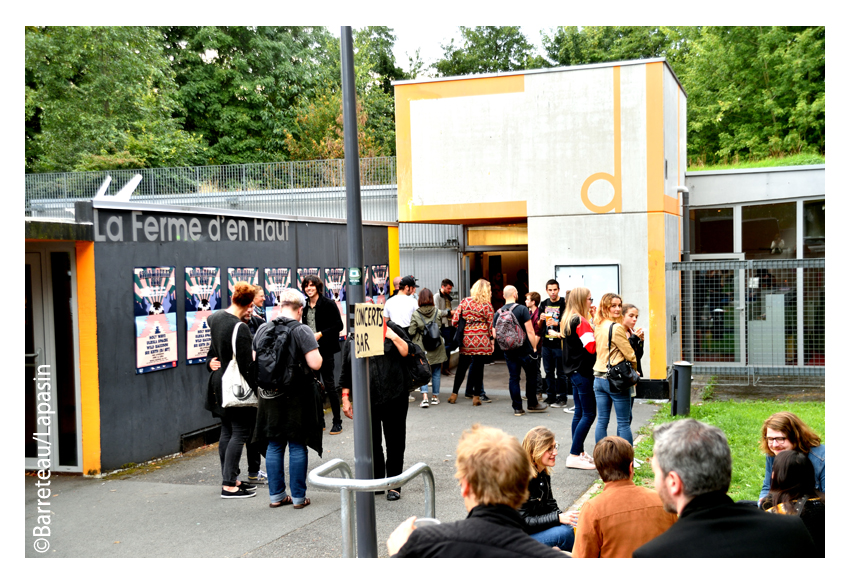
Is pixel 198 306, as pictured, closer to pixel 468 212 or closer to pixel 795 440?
pixel 468 212

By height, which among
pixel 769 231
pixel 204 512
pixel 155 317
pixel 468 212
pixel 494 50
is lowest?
pixel 204 512

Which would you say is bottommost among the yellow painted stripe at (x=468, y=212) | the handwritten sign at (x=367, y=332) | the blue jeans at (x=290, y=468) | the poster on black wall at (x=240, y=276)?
the blue jeans at (x=290, y=468)

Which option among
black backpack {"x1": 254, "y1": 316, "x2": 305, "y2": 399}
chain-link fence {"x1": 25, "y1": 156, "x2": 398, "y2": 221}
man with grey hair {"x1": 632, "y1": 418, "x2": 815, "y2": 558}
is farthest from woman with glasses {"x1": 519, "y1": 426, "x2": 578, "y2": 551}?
chain-link fence {"x1": 25, "y1": 156, "x2": 398, "y2": 221}

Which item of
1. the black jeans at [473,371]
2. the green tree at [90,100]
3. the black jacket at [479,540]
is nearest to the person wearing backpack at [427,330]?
the black jeans at [473,371]

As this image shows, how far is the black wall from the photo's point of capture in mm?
7535

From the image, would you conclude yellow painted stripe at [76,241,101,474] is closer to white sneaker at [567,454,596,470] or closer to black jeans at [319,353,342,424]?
black jeans at [319,353,342,424]

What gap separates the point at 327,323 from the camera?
918 cm

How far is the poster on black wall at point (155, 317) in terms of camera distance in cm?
795

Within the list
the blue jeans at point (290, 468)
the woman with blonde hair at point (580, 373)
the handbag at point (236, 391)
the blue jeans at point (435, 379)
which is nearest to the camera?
the blue jeans at point (290, 468)

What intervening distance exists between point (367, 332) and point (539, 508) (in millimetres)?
1513

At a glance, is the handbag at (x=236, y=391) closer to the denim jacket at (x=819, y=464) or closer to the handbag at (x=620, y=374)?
the handbag at (x=620, y=374)

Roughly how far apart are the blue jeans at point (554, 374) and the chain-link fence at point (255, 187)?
30.5 ft

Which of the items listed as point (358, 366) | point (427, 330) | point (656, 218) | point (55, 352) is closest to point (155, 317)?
point (55, 352)

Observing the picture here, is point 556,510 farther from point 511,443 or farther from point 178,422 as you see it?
point 178,422
